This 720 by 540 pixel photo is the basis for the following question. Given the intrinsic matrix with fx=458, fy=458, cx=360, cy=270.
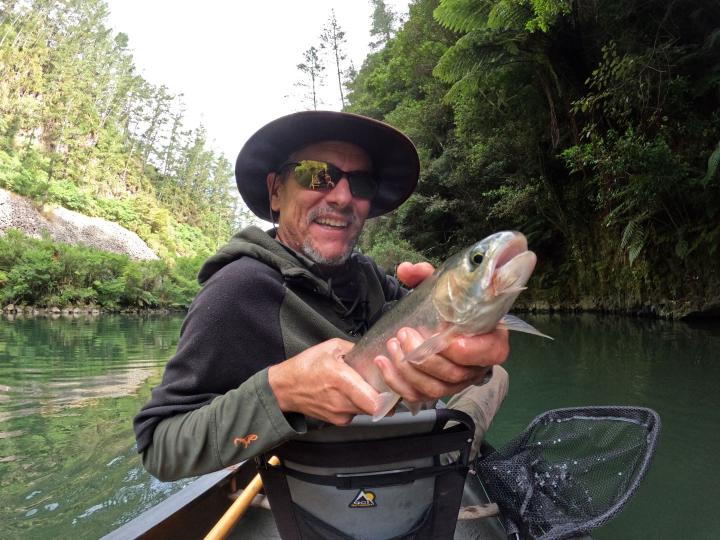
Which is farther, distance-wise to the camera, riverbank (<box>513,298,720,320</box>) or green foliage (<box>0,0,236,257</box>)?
green foliage (<box>0,0,236,257</box>)

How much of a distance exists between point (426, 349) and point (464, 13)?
11.5 meters

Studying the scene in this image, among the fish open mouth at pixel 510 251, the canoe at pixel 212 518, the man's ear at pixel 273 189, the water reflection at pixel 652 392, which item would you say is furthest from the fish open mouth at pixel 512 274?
the water reflection at pixel 652 392

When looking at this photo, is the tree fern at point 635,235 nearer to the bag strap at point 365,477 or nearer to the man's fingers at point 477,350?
the bag strap at point 365,477

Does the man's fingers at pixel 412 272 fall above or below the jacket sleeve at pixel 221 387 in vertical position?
above

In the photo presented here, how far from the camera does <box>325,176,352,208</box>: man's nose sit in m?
1.92

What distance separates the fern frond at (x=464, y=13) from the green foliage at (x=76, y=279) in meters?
22.0

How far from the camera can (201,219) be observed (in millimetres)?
62906

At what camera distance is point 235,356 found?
138 centimetres

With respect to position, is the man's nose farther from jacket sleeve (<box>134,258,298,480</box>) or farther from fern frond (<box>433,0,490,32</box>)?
fern frond (<box>433,0,490,32</box>)

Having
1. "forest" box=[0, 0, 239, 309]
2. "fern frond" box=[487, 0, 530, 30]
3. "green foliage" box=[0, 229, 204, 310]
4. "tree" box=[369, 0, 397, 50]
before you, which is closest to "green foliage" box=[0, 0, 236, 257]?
"forest" box=[0, 0, 239, 309]

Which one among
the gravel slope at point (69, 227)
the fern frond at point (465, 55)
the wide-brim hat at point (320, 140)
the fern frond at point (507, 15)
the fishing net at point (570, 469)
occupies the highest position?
the fern frond at point (507, 15)

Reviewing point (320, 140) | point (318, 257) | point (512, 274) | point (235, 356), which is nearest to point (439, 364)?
point (512, 274)

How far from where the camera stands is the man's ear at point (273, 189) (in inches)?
83.9

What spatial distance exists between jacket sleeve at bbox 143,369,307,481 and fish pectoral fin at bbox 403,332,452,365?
0.37 meters
